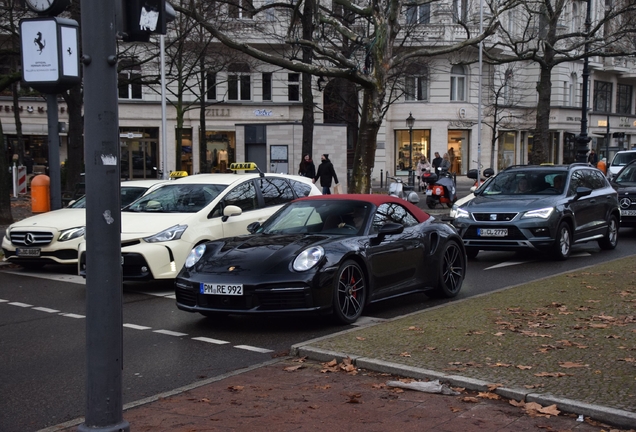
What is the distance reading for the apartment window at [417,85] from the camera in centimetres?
4288

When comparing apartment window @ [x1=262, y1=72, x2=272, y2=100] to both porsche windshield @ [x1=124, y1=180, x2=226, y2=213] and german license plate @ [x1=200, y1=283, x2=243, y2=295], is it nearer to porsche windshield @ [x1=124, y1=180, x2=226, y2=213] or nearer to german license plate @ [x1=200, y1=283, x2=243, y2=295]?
porsche windshield @ [x1=124, y1=180, x2=226, y2=213]

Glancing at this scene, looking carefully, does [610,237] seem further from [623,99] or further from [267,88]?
[623,99]

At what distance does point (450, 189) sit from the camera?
28.8 meters

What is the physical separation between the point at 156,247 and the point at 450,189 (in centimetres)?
1841

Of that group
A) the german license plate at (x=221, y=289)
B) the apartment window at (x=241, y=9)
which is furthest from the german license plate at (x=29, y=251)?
the apartment window at (x=241, y=9)

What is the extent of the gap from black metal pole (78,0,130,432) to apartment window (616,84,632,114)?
67.4m

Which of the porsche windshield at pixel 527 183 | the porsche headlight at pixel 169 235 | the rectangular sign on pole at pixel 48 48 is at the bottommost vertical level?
the porsche headlight at pixel 169 235

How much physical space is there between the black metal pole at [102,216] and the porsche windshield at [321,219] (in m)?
5.44

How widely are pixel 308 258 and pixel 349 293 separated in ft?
2.26

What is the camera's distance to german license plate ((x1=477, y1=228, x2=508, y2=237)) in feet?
48.3

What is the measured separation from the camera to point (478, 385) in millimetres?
6137

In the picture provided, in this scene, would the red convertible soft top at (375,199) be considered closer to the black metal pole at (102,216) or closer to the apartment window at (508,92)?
the black metal pole at (102,216)

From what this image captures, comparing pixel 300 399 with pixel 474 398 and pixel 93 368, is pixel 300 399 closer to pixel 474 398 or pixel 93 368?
pixel 474 398

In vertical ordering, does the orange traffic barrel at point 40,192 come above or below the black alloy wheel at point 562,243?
above
